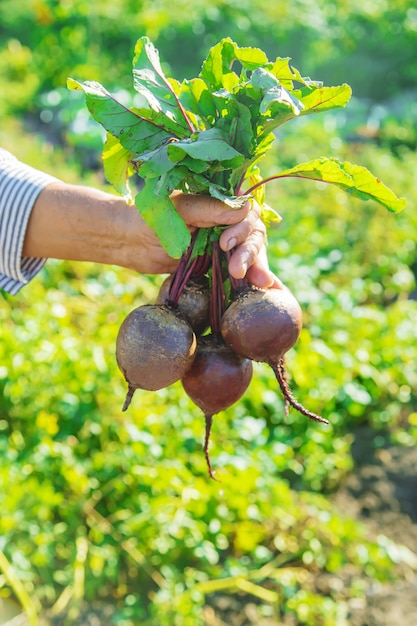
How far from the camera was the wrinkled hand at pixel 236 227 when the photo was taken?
1553 millimetres

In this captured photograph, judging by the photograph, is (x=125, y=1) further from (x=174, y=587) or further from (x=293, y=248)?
(x=174, y=587)

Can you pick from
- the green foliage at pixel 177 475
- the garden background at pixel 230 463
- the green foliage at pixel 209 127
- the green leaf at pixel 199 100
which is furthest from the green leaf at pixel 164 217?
the green foliage at pixel 177 475

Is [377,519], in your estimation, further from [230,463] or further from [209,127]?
[209,127]

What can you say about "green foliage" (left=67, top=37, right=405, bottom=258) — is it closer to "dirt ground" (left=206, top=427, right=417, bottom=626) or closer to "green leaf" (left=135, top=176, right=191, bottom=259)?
"green leaf" (left=135, top=176, right=191, bottom=259)

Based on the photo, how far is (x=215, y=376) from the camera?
164 cm

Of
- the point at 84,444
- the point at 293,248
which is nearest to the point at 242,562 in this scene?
the point at 84,444

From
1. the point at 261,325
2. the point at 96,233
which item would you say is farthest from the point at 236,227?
the point at 96,233

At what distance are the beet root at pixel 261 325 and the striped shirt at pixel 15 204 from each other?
63 cm

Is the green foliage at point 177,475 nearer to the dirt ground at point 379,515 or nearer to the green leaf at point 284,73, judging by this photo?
the dirt ground at point 379,515

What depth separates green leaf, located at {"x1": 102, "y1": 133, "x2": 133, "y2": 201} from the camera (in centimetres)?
165

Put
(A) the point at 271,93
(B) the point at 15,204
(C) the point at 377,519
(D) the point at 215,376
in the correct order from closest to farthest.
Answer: (A) the point at 271,93
(D) the point at 215,376
(B) the point at 15,204
(C) the point at 377,519

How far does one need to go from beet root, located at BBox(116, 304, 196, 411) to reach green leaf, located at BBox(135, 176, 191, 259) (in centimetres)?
18

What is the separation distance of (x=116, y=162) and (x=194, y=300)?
380 mm

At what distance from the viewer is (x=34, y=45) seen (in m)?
8.02
